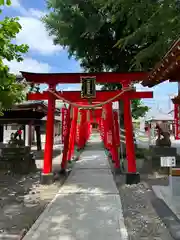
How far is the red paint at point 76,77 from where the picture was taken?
9.40m

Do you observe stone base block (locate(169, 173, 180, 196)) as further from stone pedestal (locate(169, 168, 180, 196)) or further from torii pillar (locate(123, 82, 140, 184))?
torii pillar (locate(123, 82, 140, 184))

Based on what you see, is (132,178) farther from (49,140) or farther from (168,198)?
(49,140)

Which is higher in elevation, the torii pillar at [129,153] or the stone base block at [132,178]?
the torii pillar at [129,153]

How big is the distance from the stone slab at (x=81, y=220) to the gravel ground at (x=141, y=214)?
185mm

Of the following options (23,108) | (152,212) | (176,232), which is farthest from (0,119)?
(176,232)

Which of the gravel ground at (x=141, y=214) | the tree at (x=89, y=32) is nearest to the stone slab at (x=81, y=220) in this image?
the gravel ground at (x=141, y=214)

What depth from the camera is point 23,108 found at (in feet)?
45.1

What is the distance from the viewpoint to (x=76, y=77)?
958 centimetres

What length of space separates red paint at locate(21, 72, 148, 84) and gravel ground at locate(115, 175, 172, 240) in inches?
129

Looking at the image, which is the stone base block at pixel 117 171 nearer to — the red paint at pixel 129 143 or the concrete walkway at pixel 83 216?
the red paint at pixel 129 143

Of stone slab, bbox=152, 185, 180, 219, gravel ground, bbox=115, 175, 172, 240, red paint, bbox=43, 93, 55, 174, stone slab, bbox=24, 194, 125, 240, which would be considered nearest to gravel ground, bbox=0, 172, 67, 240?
stone slab, bbox=24, 194, 125, 240

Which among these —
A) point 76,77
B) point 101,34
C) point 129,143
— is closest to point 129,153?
A: point 129,143

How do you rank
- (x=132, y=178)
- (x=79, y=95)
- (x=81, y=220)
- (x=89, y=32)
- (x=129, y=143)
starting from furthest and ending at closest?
1. (x=89, y=32)
2. (x=79, y=95)
3. (x=129, y=143)
4. (x=132, y=178)
5. (x=81, y=220)

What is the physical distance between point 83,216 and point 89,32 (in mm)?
9676
